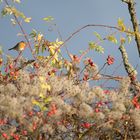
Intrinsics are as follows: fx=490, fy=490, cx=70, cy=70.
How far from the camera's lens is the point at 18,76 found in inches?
250

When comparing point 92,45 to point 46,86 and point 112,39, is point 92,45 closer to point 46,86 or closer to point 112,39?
point 112,39

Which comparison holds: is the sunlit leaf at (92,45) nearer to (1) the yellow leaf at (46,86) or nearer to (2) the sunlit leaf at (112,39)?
(2) the sunlit leaf at (112,39)

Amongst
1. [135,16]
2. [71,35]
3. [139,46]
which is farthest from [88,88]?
[135,16]

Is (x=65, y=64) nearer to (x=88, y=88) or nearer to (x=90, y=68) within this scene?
(x=90, y=68)

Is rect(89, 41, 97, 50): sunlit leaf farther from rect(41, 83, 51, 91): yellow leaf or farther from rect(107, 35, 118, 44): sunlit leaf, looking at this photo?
rect(41, 83, 51, 91): yellow leaf

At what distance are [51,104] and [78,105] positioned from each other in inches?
12.7

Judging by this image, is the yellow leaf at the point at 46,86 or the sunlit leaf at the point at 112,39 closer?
the yellow leaf at the point at 46,86

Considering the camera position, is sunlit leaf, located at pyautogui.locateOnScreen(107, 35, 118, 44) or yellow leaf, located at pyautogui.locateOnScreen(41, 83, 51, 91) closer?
yellow leaf, located at pyautogui.locateOnScreen(41, 83, 51, 91)

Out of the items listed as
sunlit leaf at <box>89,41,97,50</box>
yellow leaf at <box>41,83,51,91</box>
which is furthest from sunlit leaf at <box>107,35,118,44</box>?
yellow leaf at <box>41,83,51,91</box>

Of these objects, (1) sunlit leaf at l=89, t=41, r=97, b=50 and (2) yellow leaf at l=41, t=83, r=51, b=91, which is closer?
(2) yellow leaf at l=41, t=83, r=51, b=91

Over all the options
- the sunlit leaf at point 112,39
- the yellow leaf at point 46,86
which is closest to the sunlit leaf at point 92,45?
the sunlit leaf at point 112,39

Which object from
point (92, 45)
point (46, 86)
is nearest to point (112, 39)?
point (92, 45)

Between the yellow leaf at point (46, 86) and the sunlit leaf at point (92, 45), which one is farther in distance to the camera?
the sunlit leaf at point (92, 45)

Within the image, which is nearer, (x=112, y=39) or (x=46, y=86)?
(x=46, y=86)
